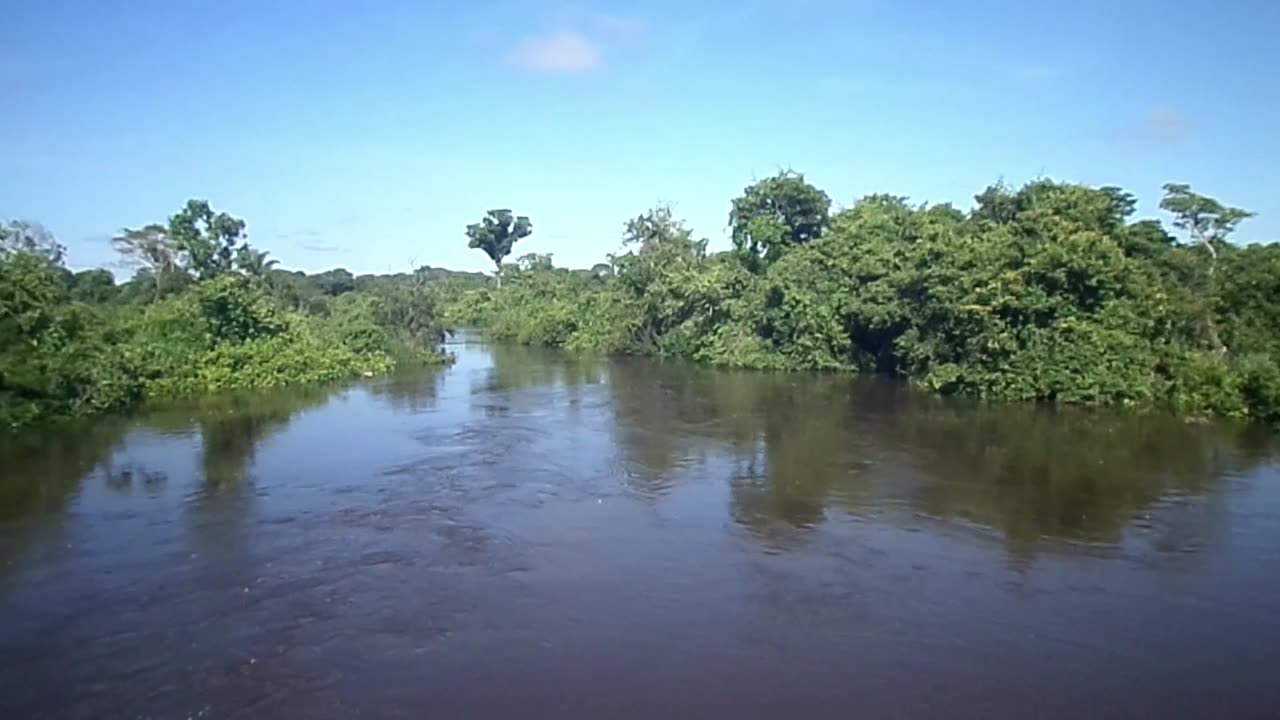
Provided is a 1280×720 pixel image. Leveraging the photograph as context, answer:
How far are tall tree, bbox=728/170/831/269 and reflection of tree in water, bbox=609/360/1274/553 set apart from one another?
1342 cm

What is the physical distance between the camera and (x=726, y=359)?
33.0 meters

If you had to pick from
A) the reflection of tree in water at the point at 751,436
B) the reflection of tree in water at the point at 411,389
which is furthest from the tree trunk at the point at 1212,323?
the reflection of tree in water at the point at 411,389

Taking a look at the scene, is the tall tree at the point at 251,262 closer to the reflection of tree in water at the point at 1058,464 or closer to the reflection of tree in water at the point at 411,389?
the reflection of tree in water at the point at 411,389

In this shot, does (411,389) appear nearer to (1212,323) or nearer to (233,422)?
(233,422)

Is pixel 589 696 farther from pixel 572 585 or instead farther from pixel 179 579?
pixel 179 579

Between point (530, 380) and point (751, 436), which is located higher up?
point (530, 380)

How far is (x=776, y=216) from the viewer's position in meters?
36.7

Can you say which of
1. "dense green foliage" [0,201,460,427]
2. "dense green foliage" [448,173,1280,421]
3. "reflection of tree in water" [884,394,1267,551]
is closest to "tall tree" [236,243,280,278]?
"dense green foliage" [0,201,460,427]

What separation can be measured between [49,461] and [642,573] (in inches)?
436

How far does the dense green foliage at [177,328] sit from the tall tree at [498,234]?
Answer: 863 inches

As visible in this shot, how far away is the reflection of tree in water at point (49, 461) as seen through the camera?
498 inches

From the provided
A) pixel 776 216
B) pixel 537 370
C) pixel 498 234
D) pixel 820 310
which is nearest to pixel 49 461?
pixel 537 370

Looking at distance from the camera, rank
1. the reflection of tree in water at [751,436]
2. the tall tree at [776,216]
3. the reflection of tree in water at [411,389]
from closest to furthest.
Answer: the reflection of tree in water at [751,436]
the reflection of tree in water at [411,389]
the tall tree at [776,216]

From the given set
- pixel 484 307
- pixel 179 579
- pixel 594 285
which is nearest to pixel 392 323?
pixel 594 285
